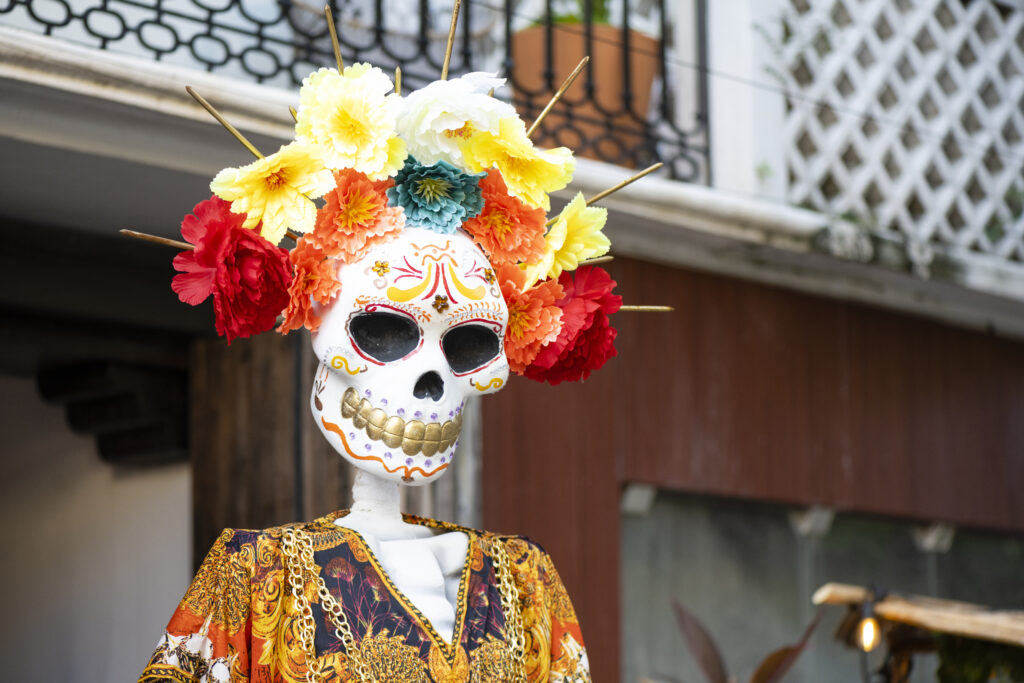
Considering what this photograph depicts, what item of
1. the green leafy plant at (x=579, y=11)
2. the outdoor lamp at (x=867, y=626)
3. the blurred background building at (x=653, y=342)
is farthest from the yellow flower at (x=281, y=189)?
the green leafy plant at (x=579, y=11)

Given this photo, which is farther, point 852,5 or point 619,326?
point 852,5

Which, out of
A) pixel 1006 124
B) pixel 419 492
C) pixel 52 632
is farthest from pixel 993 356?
pixel 52 632

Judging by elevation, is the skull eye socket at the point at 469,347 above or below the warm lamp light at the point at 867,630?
above

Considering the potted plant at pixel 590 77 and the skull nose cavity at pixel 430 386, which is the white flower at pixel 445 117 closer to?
the skull nose cavity at pixel 430 386

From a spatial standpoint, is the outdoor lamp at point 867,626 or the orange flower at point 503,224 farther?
the outdoor lamp at point 867,626

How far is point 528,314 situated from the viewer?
116 inches

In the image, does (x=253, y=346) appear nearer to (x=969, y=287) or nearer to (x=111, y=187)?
(x=111, y=187)

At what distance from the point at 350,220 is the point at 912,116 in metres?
4.10

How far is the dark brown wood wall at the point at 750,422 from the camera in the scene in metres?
5.03

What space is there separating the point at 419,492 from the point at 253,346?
36.7 inches

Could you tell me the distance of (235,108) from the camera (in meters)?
4.14

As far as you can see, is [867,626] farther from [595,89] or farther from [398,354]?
[595,89]

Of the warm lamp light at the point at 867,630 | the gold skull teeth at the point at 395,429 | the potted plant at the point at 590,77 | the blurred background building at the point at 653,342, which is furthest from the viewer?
the potted plant at the point at 590,77

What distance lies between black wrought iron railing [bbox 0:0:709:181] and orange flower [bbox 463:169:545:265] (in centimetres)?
180
